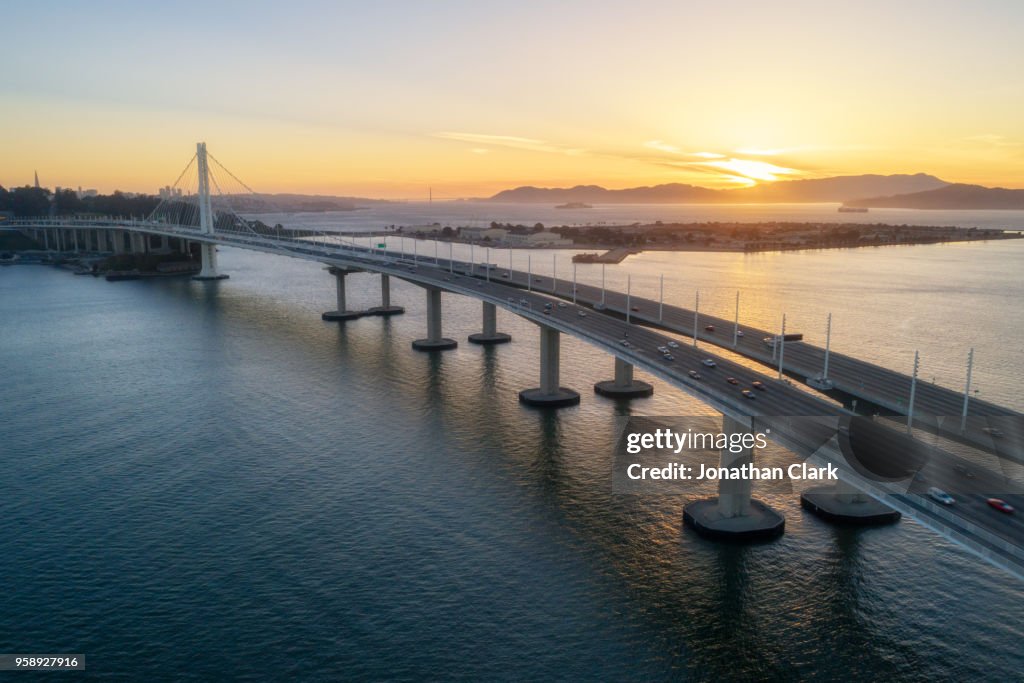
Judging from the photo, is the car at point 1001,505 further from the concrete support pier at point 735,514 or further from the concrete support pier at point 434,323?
the concrete support pier at point 434,323

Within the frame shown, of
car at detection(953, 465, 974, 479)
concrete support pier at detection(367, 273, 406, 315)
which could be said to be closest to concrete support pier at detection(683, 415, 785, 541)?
car at detection(953, 465, 974, 479)

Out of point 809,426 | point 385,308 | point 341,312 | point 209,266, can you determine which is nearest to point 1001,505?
point 809,426

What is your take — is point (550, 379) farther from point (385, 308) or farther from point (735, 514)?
point (385, 308)

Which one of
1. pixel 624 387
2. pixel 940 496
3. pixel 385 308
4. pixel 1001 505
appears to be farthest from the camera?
pixel 385 308

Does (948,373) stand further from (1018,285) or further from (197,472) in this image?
(1018,285)

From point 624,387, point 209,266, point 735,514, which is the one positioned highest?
point 209,266

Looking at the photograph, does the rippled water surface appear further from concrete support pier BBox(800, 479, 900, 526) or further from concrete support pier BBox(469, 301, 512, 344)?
concrete support pier BBox(469, 301, 512, 344)

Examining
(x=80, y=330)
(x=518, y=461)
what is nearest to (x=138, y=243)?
(x=80, y=330)
